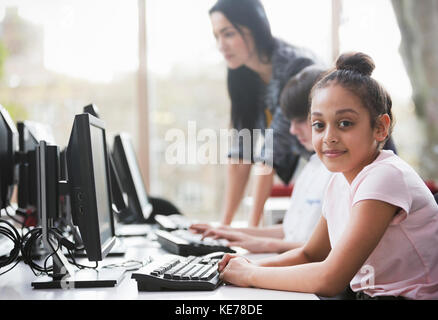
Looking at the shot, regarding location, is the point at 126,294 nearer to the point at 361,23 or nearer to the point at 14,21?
the point at 361,23

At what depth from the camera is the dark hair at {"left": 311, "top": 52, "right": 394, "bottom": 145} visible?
1.08 meters

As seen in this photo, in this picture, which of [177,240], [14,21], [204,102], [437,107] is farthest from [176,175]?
[177,240]

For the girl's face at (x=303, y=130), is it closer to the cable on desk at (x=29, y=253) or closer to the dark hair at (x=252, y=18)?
the dark hair at (x=252, y=18)

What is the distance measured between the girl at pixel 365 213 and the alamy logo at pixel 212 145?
111 centimetres

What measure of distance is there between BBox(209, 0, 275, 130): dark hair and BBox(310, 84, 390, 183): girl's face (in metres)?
1.19

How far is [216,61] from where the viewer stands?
435 centimetres

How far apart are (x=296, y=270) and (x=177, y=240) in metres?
0.62

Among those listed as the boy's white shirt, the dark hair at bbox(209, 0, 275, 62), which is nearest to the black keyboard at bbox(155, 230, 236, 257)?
the boy's white shirt

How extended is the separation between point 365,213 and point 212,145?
2.77 meters

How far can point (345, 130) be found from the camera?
3.53 ft

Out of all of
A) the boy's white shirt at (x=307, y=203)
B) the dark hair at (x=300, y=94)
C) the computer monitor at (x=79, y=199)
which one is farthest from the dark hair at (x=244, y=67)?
the computer monitor at (x=79, y=199)

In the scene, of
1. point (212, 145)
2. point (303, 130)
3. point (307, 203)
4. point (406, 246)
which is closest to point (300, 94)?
point (303, 130)

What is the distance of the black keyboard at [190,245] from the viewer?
4.87 ft

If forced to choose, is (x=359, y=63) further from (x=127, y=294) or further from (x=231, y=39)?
(x=231, y=39)
